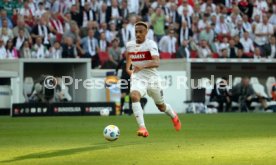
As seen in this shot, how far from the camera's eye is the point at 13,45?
29.5m

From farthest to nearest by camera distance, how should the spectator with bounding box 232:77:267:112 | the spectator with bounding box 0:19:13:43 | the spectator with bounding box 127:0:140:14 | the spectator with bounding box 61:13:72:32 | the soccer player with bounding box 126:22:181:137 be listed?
the spectator with bounding box 127:0:140:14 < the spectator with bounding box 232:77:267:112 < the spectator with bounding box 61:13:72:32 < the spectator with bounding box 0:19:13:43 < the soccer player with bounding box 126:22:181:137

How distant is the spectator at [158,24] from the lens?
32.8 metres

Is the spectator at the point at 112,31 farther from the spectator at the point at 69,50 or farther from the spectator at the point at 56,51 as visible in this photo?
the spectator at the point at 56,51

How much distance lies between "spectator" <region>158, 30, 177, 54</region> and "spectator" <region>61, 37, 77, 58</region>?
12.1ft

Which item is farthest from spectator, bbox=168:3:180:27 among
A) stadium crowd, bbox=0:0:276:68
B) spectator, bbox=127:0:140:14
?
spectator, bbox=127:0:140:14

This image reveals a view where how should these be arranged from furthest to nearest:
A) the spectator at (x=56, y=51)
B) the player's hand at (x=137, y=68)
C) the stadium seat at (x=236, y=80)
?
the stadium seat at (x=236, y=80) → the spectator at (x=56, y=51) → the player's hand at (x=137, y=68)

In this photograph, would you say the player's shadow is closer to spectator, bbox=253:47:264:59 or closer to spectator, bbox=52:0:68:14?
spectator, bbox=52:0:68:14

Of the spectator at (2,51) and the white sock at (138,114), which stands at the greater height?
the spectator at (2,51)

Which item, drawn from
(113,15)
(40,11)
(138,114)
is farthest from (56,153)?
(113,15)

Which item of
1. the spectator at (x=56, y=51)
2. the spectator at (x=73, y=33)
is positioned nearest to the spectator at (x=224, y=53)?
Answer: the spectator at (x=73, y=33)

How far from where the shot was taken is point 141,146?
13.8 m

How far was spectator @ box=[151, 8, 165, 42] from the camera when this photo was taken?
3284 cm

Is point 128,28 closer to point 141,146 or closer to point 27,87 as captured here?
point 27,87

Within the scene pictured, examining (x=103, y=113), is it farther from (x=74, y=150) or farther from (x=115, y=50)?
(x=74, y=150)
